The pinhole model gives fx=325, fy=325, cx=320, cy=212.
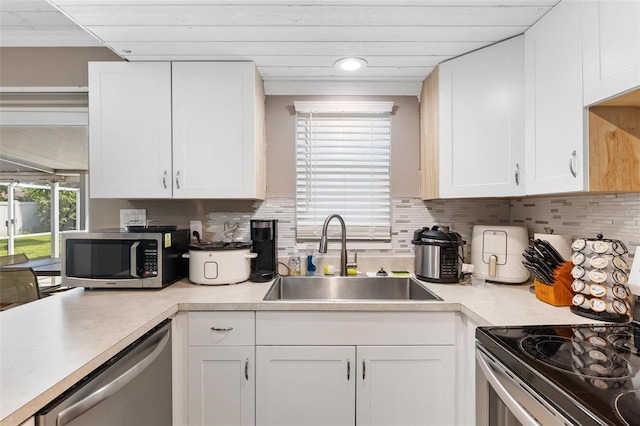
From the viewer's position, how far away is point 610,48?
104 centimetres

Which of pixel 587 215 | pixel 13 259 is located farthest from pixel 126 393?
pixel 587 215

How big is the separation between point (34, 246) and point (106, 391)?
1527 mm

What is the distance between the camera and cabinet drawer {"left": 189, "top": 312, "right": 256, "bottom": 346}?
1.46m

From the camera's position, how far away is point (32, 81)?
2002 mm

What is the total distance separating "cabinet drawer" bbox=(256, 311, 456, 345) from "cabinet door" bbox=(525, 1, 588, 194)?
719 millimetres

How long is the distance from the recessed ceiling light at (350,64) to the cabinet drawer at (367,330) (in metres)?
1.32

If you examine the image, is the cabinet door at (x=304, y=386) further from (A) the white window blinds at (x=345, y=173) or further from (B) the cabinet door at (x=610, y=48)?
(B) the cabinet door at (x=610, y=48)

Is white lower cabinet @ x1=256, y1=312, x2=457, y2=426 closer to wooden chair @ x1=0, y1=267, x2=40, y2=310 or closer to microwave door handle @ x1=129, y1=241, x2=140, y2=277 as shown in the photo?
microwave door handle @ x1=129, y1=241, x2=140, y2=277

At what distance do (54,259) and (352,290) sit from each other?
1840mm

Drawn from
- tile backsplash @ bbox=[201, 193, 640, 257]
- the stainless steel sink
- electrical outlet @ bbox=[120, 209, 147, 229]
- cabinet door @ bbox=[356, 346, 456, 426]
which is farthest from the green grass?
cabinet door @ bbox=[356, 346, 456, 426]

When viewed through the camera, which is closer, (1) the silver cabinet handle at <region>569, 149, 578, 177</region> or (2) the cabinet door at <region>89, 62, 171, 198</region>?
(1) the silver cabinet handle at <region>569, 149, 578, 177</region>

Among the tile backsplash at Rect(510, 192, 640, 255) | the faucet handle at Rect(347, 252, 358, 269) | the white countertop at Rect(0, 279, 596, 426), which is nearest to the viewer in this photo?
the white countertop at Rect(0, 279, 596, 426)

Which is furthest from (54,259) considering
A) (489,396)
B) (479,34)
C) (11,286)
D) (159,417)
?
(479,34)

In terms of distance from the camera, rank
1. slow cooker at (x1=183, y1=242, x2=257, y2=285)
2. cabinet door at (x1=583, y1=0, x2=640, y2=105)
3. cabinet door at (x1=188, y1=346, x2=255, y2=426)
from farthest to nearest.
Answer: slow cooker at (x1=183, y1=242, x2=257, y2=285), cabinet door at (x1=188, y1=346, x2=255, y2=426), cabinet door at (x1=583, y1=0, x2=640, y2=105)
